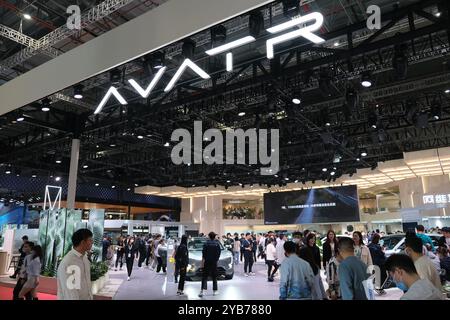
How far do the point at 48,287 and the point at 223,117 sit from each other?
6.76 metres

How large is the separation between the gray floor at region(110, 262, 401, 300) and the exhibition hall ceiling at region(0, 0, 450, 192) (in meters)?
4.24

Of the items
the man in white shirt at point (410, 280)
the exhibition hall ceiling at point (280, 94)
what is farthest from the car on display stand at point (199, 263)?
the man in white shirt at point (410, 280)

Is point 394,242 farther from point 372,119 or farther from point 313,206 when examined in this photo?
point 313,206

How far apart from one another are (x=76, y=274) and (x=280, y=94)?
6.89 metres

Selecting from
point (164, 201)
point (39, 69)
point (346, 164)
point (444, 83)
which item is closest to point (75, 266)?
point (39, 69)

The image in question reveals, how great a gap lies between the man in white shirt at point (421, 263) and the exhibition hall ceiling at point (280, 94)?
3262mm

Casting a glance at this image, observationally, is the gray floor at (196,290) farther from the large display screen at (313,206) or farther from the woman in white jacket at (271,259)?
the large display screen at (313,206)

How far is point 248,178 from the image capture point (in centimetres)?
2156

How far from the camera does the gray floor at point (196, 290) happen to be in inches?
316

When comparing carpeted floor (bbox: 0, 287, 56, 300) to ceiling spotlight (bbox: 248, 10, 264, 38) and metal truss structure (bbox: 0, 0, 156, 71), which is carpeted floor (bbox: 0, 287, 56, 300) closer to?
metal truss structure (bbox: 0, 0, 156, 71)

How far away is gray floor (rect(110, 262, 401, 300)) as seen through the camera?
8.03 metres

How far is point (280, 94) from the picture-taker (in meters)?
8.96

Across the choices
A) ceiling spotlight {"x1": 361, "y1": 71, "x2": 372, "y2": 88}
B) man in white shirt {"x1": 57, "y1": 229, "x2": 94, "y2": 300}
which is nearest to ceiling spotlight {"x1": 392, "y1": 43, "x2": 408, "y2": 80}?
ceiling spotlight {"x1": 361, "y1": 71, "x2": 372, "y2": 88}

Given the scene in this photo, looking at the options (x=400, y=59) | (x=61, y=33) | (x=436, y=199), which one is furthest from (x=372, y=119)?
(x=61, y=33)
